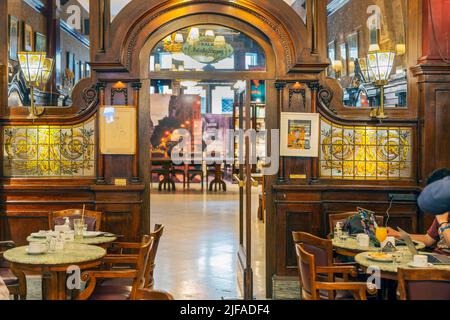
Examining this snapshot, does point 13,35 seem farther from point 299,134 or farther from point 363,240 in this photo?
point 363,240

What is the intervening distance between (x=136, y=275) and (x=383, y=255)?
1.98 meters

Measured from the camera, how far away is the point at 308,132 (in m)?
7.18

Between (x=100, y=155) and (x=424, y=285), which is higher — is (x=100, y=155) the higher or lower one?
the higher one

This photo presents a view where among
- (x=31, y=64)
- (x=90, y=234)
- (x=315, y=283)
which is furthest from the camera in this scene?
(x=31, y=64)

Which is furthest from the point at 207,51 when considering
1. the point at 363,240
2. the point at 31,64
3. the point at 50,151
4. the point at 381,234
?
the point at 381,234

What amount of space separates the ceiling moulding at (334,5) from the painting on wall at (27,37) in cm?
416

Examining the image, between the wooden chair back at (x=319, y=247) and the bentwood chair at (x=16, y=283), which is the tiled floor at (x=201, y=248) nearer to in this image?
the wooden chair back at (x=319, y=247)

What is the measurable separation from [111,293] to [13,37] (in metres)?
4.60

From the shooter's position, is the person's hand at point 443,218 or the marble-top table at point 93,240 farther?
the marble-top table at point 93,240

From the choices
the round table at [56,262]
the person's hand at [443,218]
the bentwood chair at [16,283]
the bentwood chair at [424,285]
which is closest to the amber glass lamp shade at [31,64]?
the bentwood chair at [16,283]

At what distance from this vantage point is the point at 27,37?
866 centimetres

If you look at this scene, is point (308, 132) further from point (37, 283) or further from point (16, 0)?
point (16, 0)

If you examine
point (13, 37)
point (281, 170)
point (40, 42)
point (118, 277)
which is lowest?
point (118, 277)

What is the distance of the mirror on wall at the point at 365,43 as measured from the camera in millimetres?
7676
